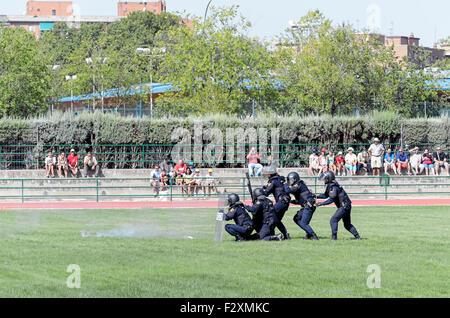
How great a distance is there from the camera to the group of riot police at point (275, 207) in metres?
16.7

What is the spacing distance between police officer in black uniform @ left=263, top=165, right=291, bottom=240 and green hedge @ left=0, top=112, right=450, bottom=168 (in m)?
20.8

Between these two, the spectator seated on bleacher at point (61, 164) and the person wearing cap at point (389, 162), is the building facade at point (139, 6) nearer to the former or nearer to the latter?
the spectator seated on bleacher at point (61, 164)

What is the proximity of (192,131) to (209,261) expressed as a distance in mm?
25268

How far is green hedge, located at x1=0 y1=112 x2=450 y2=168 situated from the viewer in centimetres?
3812

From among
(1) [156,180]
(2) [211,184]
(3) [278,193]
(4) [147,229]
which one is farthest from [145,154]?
(3) [278,193]

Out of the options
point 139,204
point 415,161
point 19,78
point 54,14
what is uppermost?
point 54,14

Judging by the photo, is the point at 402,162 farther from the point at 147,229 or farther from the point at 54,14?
the point at 54,14

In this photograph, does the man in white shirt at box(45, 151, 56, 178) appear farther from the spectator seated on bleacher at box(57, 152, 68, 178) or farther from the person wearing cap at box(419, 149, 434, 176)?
the person wearing cap at box(419, 149, 434, 176)

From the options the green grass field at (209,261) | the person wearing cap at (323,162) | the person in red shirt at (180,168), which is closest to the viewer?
the green grass field at (209,261)

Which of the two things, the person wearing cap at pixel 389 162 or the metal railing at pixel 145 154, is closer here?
the person wearing cap at pixel 389 162

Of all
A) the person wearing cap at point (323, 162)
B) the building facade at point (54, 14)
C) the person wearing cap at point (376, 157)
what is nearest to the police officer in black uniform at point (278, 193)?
the person wearing cap at point (323, 162)

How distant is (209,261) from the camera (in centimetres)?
1407

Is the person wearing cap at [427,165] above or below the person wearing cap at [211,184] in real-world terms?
above

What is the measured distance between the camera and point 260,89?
164 ft
